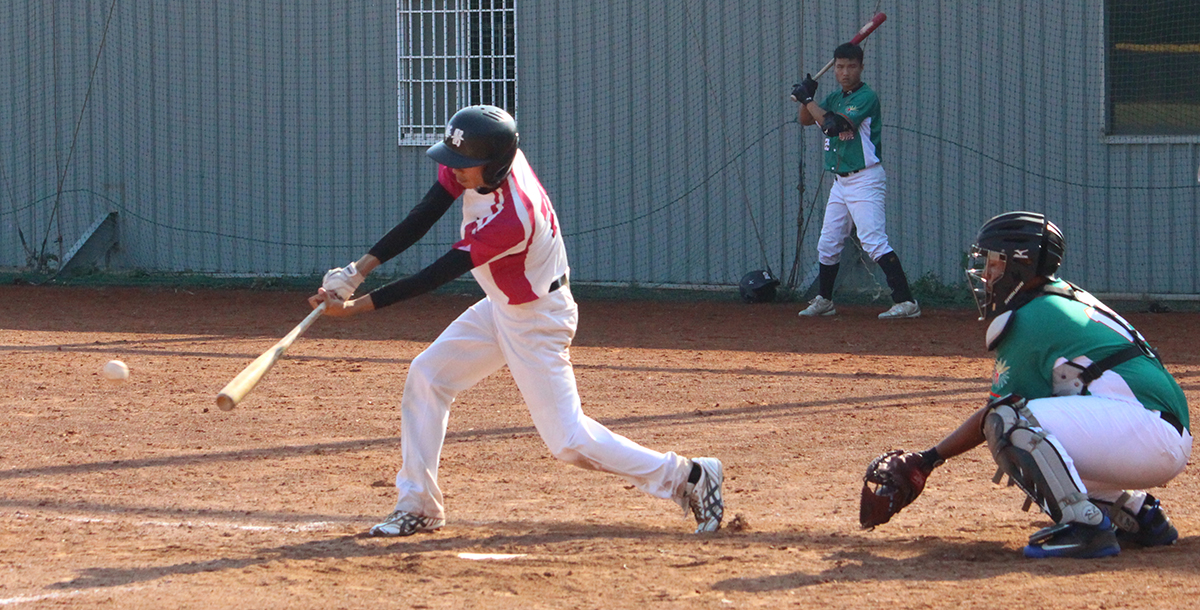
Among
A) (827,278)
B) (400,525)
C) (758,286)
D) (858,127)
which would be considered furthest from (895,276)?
(400,525)

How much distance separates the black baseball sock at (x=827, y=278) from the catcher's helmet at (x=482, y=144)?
689 centimetres

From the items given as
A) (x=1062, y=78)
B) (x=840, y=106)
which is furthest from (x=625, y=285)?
(x=1062, y=78)

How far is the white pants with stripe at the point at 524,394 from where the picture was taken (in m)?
4.81

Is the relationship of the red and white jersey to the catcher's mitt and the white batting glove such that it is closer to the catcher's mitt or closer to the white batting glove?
the white batting glove

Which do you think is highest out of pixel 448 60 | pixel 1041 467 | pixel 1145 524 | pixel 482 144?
pixel 448 60

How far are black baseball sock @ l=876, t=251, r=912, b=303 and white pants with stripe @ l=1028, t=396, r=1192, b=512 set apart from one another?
6.47 m

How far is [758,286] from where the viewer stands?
12.1m

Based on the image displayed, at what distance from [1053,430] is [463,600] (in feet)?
6.66

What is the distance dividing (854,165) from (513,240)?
6796mm

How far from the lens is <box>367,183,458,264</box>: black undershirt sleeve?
5.02m

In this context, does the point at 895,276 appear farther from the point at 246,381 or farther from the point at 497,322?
the point at 246,381

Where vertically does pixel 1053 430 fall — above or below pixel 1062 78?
below

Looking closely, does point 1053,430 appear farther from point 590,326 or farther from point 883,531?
point 590,326

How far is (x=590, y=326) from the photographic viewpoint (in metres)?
11.1
